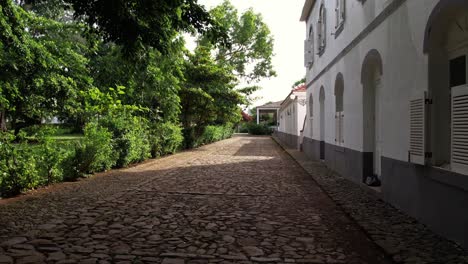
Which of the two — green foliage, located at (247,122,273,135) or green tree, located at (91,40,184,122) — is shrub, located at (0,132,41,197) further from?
green foliage, located at (247,122,273,135)

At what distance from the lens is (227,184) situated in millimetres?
9227

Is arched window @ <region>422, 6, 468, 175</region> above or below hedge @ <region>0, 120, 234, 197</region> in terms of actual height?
above

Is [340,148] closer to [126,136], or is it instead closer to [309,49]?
[126,136]

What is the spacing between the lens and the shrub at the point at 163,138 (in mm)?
15742

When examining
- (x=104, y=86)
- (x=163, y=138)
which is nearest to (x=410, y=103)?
(x=163, y=138)

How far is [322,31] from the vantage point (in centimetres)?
1362

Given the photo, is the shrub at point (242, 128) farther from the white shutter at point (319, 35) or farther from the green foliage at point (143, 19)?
the green foliage at point (143, 19)

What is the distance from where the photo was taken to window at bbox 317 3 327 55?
42.9 ft

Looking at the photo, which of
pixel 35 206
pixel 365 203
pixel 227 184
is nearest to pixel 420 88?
pixel 365 203

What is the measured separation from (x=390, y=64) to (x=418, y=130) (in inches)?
70.0

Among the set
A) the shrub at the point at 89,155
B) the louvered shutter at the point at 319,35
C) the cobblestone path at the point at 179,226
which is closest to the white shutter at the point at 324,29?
the louvered shutter at the point at 319,35

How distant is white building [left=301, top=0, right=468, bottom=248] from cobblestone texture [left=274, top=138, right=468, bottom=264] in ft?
0.55

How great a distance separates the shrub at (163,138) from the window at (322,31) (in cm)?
713

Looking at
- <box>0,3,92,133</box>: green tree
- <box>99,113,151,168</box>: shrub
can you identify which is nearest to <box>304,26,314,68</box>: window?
<box>99,113,151,168</box>: shrub
